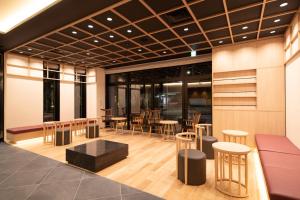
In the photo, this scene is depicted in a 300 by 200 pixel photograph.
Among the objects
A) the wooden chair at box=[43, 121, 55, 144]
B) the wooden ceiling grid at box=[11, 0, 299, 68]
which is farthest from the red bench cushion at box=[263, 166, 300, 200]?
the wooden chair at box=[43, 121, 55, 144]

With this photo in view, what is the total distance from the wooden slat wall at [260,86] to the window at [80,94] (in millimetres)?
6519

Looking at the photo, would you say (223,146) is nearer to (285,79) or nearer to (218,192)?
(218,192)

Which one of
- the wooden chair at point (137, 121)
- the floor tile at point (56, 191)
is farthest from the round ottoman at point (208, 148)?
the wooden chair at point (137, 121)

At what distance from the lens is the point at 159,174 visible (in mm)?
3148

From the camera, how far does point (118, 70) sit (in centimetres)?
835

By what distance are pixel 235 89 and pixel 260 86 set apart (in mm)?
694

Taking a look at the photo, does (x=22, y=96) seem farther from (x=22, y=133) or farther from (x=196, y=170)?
(x=196, y=170)

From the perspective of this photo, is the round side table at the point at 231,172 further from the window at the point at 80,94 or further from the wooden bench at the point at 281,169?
the window at the point at 80,94

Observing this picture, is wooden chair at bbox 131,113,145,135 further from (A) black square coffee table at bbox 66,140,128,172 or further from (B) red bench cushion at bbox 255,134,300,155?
(B) red bench cushion at bbox 255,134,300,155

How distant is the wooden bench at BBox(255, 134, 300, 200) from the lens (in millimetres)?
1665

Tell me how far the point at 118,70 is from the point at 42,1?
16.5ft

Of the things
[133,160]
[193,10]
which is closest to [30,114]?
[133,160]

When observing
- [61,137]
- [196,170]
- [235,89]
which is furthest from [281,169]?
[61,137]

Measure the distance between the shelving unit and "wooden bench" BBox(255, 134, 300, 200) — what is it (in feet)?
5.80
